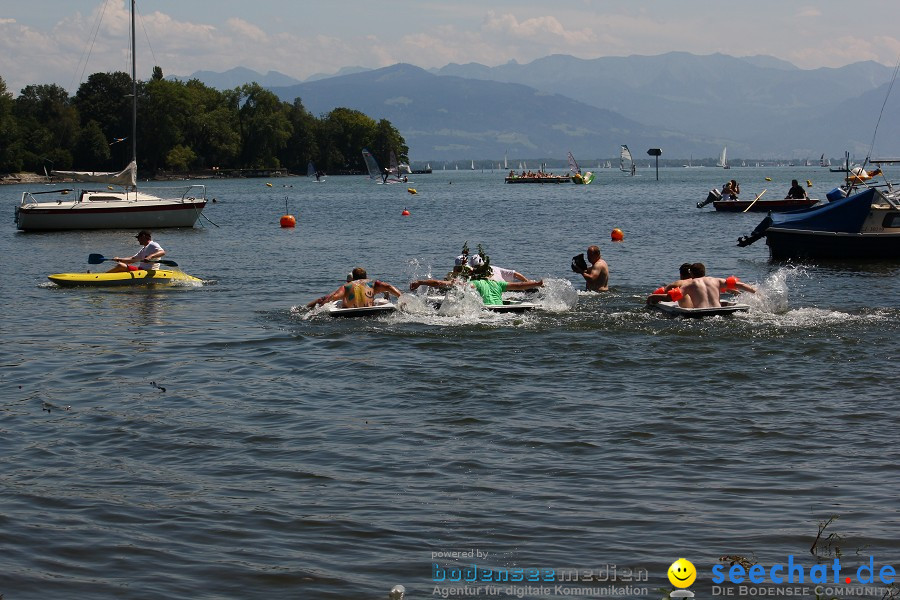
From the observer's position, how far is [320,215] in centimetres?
6234

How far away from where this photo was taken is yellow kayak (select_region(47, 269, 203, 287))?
2469 cm

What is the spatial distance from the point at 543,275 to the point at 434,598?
2117cm

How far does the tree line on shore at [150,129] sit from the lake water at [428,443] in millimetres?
114558

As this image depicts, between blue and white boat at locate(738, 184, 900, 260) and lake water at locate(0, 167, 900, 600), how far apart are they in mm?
Result: 6772

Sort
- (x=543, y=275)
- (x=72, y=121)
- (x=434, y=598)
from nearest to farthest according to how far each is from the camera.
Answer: (x=434, y=598) → (x=543, y=275) → (x=72, y=121)

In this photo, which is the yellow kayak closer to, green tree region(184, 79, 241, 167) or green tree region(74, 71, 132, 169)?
Result: green tree region(74, 71, 132, 169)

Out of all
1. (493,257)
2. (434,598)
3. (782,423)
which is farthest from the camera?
(493,257)

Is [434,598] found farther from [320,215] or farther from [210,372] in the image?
[320,215]

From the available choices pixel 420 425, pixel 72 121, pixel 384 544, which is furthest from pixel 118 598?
pixel 72 121

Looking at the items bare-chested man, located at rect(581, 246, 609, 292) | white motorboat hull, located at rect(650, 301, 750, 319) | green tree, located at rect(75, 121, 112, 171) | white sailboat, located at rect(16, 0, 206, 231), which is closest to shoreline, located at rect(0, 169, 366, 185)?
green tree, located at rect(75, 121, 112, 171)

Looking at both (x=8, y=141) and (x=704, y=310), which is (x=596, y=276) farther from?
(x=8, y=141)

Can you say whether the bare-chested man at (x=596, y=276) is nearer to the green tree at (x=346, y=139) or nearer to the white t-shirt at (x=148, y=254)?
the white t-shirt at (x=148, y=254)

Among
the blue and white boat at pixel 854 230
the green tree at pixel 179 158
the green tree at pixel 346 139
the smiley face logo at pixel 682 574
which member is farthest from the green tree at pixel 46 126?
the smiley face logo at pixel 682 574

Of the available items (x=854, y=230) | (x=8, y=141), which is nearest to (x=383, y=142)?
(x=8, y=141)
